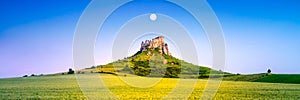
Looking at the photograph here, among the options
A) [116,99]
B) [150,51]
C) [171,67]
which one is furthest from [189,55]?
[150,51]

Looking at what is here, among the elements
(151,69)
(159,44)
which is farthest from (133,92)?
(159,44)

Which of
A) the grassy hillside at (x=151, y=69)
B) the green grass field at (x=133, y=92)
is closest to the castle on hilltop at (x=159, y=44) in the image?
the grassy hillside at (x=151, y=69)

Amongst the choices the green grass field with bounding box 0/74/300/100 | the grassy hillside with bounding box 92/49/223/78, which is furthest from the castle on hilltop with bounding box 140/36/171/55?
the green grass field with bounding box 0/74/300/100

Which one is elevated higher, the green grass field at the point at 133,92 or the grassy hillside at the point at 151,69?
the grassy hillside at the point at 151,69

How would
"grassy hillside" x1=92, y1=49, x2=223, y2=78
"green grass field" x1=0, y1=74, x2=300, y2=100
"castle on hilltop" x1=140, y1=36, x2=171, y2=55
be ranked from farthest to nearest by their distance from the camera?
"castle on hilltop" x1=140, y1=36, x2=171, y2=55 → "grassy hillside" x1=92, y1=49, x2=223, y2=78 → "green grass field" x1=0, y1=74, x2=300, y2=100

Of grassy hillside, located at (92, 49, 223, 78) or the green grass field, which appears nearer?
the green grass field

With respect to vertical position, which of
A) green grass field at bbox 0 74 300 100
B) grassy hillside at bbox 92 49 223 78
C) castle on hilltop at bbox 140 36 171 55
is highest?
castle on hilltop at bbox 140 36 171 55

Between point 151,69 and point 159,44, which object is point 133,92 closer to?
point 151,69

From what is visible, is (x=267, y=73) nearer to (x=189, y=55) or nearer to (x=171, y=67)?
(x=171, y=67)

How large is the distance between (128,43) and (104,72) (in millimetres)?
73140

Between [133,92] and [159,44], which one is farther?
[159,44]

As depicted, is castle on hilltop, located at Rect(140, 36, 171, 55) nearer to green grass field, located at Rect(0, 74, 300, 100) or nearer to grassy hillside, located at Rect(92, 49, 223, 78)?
grassy hillside, located at Rect(92, 49, 223, 78)

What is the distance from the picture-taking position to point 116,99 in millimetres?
29766

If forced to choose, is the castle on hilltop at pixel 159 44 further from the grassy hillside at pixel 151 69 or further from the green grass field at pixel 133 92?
the green grass field at pixel 133 92
